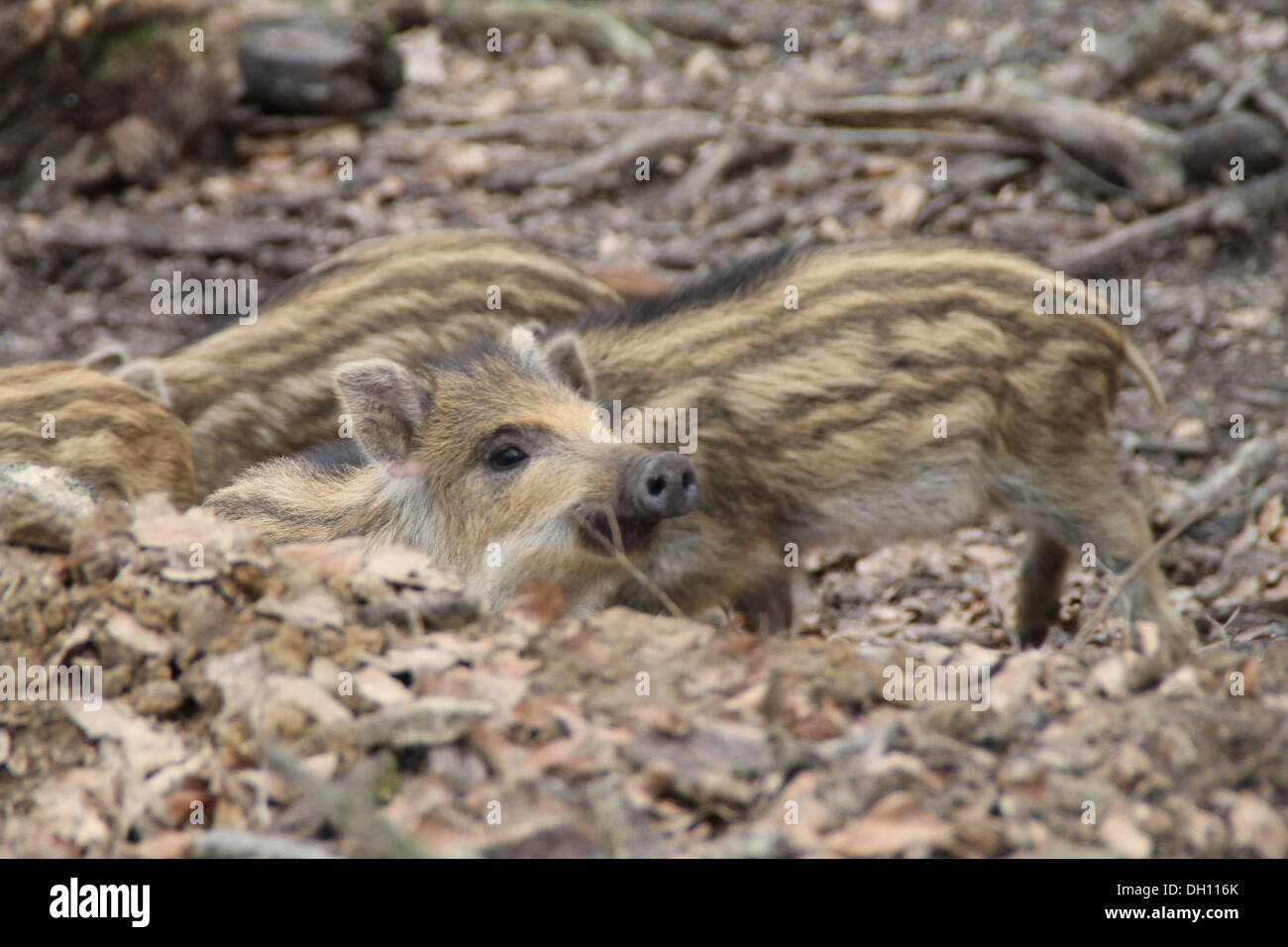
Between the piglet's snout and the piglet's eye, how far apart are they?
54cm

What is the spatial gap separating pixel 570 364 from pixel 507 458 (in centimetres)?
43

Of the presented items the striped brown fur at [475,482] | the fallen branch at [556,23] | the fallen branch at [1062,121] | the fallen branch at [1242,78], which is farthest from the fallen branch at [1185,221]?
the fallen branch at [556,23]

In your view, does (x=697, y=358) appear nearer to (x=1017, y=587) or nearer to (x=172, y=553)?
(x=1017, y=587)

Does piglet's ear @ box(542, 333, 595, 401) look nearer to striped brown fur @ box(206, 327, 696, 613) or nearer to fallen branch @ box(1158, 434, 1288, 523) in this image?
striped brown fur @ box(206, 327, 696, 613)

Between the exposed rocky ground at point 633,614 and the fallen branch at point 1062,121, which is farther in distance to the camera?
the fallen branch at point 1062,121

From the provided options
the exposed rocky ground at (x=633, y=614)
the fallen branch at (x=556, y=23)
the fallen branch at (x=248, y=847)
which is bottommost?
the fallen branch at (x=248, y=847)

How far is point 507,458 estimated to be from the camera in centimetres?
385

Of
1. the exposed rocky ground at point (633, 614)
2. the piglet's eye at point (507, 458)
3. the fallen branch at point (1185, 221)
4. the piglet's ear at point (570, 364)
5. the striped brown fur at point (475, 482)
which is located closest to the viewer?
the exposed rocky ground at point (633, 614)

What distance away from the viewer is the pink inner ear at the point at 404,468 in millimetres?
3885

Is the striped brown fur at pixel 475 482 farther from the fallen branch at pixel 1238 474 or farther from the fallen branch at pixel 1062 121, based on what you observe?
the fallen branch at pixel 1062 121

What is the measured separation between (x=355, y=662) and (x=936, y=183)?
516 centimetres

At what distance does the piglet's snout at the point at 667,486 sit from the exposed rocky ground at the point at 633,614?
1.77ft

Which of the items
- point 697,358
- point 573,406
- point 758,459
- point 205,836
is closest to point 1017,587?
point 758,459

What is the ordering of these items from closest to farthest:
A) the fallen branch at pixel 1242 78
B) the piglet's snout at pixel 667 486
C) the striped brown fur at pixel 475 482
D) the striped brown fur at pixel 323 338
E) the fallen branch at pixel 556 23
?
the piglet's snout at pixel 667 486
the striped brown fur at pixel 475 482
the striped brown fur at pixel 323 338
the fallen branch at pixel 1242 78
the fallen branch at pixel 556 23
